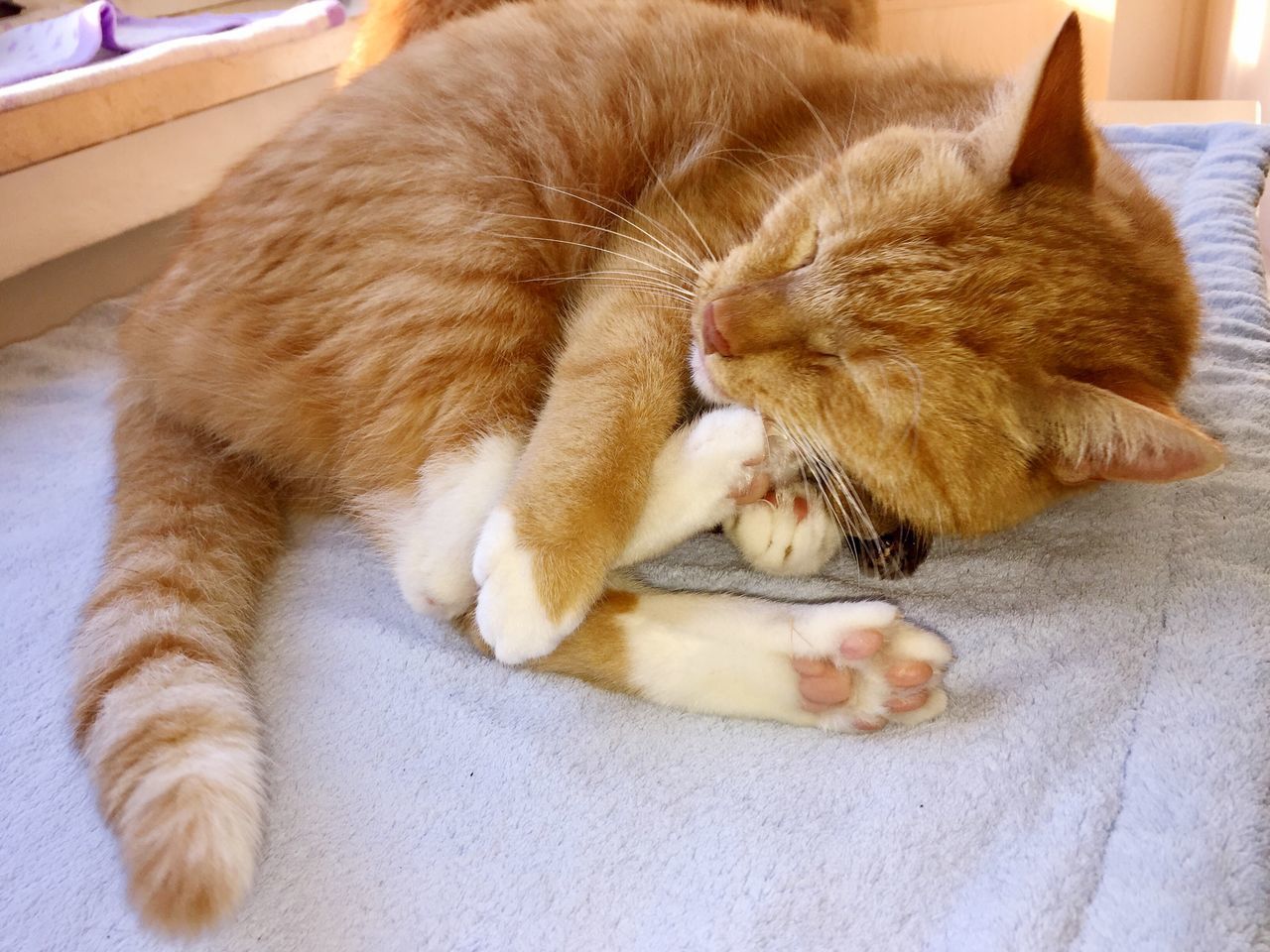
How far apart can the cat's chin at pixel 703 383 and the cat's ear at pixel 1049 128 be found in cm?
40

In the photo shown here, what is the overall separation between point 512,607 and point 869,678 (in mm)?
395

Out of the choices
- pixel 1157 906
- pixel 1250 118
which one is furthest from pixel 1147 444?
pixel 1250 118

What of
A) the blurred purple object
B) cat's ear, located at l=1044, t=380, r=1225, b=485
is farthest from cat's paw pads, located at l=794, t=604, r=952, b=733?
the blurred purple object

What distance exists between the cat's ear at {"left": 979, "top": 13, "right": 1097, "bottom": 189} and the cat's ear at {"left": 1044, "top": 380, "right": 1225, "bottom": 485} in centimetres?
28

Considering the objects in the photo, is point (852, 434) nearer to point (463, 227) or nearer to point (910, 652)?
point (910, 652)

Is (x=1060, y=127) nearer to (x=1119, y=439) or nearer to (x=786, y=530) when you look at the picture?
(x=1119, y=439)

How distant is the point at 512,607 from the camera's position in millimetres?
983

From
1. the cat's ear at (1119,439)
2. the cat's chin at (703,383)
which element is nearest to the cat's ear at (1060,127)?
the cat's ear at (1119,439)

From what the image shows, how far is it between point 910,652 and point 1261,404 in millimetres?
753

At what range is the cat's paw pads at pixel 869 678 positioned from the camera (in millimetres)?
969

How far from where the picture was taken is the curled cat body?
0.97 m

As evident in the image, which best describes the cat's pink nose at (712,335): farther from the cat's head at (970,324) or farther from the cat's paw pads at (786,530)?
the cat's paw pads at (786,530)

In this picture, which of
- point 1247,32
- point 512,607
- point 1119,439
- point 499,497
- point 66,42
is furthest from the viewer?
point 1247,32

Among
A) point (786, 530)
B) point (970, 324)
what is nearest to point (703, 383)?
point (786, 530)
